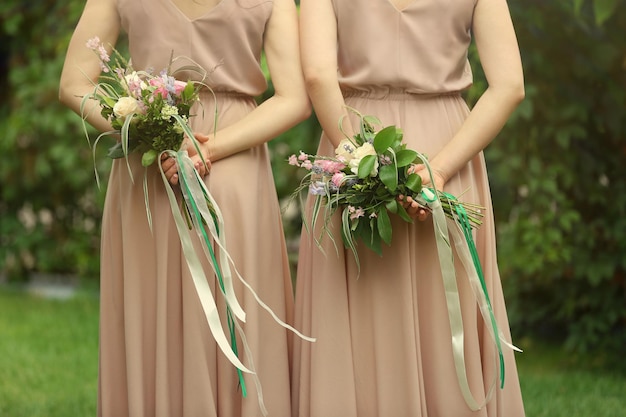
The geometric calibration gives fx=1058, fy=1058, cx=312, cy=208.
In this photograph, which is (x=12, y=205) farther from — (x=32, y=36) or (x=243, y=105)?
(x=243, y=105)

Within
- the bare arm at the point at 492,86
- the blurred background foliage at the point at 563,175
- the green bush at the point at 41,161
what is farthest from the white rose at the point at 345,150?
the green bush at the point at 41,161

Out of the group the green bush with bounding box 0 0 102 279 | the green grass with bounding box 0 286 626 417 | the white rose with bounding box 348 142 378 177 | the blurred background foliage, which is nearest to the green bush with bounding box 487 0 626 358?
the blurred background foliage

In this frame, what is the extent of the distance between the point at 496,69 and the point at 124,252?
5.29 feet

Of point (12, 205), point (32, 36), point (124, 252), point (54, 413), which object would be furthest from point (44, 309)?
point (124, 252)

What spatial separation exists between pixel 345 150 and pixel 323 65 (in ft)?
1.28

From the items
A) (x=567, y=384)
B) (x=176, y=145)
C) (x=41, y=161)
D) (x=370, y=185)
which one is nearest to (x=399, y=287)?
(x=370, y=185)

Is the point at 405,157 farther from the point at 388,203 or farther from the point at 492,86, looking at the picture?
the point at 492,86

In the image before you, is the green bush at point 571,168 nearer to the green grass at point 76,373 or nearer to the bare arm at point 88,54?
the green grass at point 76,373

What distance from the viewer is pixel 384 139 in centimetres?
375

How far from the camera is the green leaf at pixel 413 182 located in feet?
12.2

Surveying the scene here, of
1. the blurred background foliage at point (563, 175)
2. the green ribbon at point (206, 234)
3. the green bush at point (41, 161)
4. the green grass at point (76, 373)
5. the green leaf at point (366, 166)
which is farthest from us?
the green bush at point (41, 161)

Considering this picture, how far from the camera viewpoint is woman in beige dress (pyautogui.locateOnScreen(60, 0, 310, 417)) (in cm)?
407

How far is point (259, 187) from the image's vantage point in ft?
13.9

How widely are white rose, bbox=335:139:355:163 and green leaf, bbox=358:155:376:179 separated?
8 centimetres
